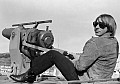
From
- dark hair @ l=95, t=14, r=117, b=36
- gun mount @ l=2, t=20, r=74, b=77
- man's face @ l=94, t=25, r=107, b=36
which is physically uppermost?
dark hair @ l=95, t=14, r=117, b=36

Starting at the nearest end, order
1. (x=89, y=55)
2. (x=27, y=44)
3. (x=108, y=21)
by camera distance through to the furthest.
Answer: (x=89, y=55), (x=108, y=21), (x=27, y=44)

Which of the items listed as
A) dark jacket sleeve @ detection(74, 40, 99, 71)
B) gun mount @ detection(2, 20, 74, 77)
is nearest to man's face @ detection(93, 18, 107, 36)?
dark jacket sleeve @ detection(74, 40, 99, 71)

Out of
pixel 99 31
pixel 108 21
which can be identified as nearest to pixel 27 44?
pixel 99 31

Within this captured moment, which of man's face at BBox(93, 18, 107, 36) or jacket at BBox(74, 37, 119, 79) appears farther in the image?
man's face at BBox(93, 18, 107, 36)

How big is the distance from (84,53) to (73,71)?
25 centimetres

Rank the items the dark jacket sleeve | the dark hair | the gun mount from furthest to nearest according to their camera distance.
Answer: the gun mount → the dark hair → the dark jacket sleeve

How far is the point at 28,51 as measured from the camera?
5.04 metres

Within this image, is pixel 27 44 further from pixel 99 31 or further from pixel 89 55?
pixel 89 55

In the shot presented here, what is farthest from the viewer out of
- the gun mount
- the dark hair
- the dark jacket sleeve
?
the gun mount

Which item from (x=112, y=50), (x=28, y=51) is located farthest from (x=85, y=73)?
(x=28, y=51)

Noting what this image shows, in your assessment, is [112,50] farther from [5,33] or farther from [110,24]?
[5,33]

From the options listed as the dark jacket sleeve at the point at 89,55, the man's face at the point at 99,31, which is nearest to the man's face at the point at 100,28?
the man's face at the point at 99,31

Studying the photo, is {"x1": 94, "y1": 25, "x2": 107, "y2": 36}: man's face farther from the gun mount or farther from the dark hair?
the gun mount

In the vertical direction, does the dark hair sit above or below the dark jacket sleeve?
above
